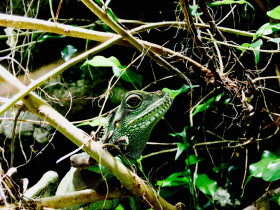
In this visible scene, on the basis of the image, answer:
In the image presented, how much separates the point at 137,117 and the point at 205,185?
94cm

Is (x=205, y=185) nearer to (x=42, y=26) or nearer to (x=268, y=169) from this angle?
(x=268, y=169)

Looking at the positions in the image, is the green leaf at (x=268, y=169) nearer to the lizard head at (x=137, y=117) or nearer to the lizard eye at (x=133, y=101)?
the lizard head at (x=137, y=117)

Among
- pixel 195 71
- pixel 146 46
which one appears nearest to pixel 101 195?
pixel 146 46

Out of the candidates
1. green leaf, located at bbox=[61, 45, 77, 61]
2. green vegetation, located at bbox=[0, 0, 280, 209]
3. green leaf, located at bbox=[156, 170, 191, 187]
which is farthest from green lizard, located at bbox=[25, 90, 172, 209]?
green leaf, located at bbox=[61, 45, 77, 61]

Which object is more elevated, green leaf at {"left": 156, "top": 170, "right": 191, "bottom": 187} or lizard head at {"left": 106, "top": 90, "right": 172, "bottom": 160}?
lizard head at {"left": 106, "top": 90, "right": 172, "bottom": 160}

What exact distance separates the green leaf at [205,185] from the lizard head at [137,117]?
0.75 meters

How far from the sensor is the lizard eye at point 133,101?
7.45 feet

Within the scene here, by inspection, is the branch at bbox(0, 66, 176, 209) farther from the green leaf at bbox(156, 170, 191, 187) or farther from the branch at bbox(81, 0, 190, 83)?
the green leaf at bbox(156, 170, 191, 187)

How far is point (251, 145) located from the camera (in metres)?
3.08

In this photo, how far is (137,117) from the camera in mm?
2225

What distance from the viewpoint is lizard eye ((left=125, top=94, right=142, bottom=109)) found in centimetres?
227

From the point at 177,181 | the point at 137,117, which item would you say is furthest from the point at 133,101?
the point at 177,181

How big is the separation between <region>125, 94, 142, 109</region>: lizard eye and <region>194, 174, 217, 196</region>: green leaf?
887 mm

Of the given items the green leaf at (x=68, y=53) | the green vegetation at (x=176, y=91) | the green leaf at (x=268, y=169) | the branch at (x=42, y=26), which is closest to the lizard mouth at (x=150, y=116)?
the green vegetation at (x=176, y=91)
